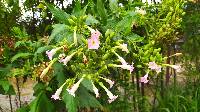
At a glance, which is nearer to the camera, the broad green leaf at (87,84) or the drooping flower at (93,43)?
the drooping flower at (93,43)

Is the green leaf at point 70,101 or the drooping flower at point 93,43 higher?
the drooping flower at point 93,43

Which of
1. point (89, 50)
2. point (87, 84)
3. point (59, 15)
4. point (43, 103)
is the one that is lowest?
point (43, 103)

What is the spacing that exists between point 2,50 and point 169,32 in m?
1.23

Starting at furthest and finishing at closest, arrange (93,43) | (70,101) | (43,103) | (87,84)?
(43,103)
(70,101)
(87,84)
(93,43)

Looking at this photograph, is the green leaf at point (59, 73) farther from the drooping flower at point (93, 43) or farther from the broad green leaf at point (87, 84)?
the drooping flower at point (93, 43)

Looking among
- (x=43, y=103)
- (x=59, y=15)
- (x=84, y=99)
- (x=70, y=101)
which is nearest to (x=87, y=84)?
(x=70, y=101)

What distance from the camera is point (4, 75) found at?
3.28m

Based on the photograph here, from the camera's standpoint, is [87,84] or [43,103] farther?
[43,103]

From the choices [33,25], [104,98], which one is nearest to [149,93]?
[33,25]

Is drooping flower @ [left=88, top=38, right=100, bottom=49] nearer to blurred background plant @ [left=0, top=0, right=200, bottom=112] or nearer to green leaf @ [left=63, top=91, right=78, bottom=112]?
blurred background plant @ [left=0, top=0, right=200, bottom=112]

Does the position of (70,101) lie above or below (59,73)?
below

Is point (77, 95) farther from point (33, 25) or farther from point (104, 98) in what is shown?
point (33, 25)

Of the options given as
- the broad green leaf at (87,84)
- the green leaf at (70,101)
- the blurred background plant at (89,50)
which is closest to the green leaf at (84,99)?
the blurred background plant at (89,50)

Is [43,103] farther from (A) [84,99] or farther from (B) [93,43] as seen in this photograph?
(B) [93,43]
